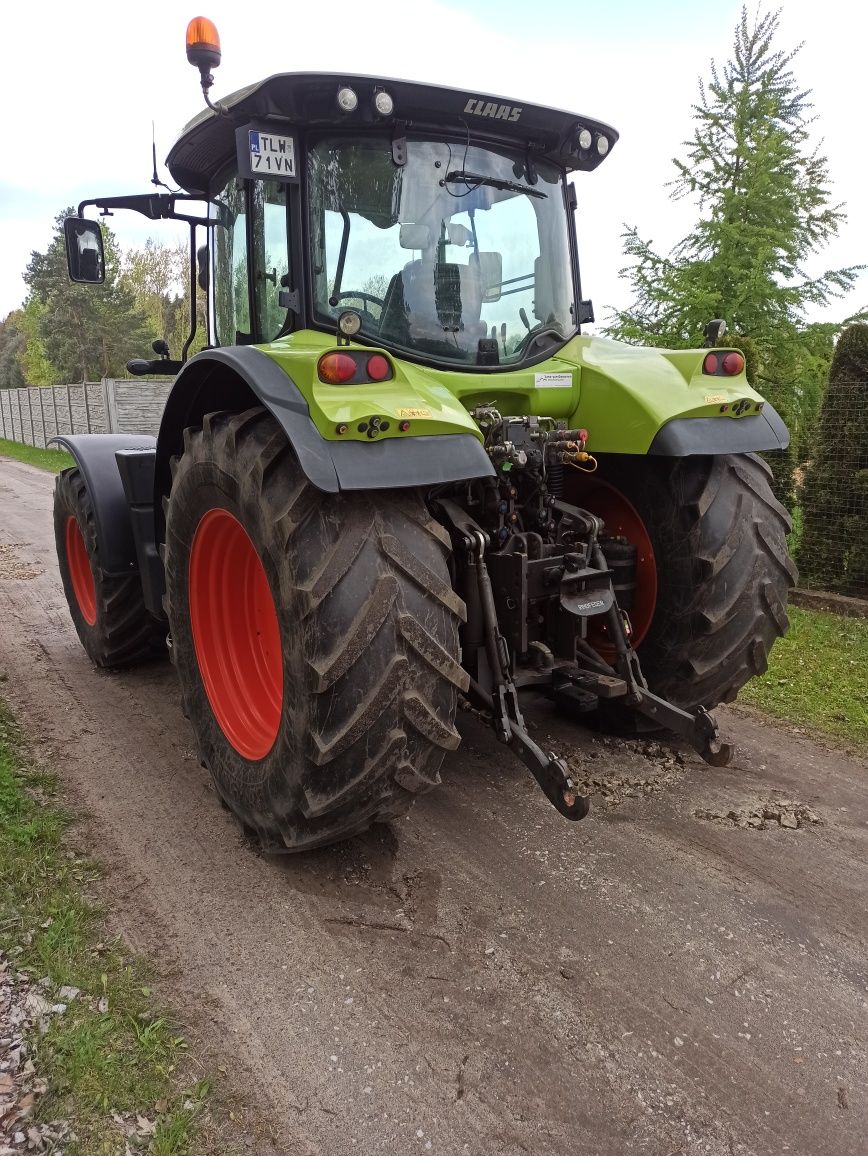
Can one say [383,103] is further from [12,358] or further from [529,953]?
[12,358]

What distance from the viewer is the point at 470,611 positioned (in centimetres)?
286

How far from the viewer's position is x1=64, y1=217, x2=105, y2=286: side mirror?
376 centimetres

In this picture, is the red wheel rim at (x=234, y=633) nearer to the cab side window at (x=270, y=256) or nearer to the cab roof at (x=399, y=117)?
the cab side window at (x=270, y=256)

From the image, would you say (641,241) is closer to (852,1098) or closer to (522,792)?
(522,792)

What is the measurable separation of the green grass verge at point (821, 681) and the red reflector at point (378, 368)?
288cm

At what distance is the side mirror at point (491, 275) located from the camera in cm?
313

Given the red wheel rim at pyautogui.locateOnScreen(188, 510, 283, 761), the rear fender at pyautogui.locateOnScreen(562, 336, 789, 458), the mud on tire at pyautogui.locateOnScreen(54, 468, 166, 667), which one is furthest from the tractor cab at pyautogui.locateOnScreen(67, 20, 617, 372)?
the mud on tire at pyautogui.locateOnScreen(54, 468, 166, 667)

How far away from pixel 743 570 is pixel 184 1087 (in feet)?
8.30

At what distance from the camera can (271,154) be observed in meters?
2.74

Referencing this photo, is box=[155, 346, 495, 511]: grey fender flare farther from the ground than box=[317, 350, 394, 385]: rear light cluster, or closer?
closer

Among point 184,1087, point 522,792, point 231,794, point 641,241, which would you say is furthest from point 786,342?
point 184,1087

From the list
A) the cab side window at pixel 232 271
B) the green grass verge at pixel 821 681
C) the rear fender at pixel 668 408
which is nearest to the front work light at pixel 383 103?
the cab side window at pixel 232 271

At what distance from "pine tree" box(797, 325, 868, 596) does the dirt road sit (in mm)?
3219

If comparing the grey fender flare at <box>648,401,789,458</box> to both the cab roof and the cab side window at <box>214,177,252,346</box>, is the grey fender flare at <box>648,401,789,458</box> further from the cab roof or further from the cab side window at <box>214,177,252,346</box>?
the cab side window at <box>214,177,252,346</box>
